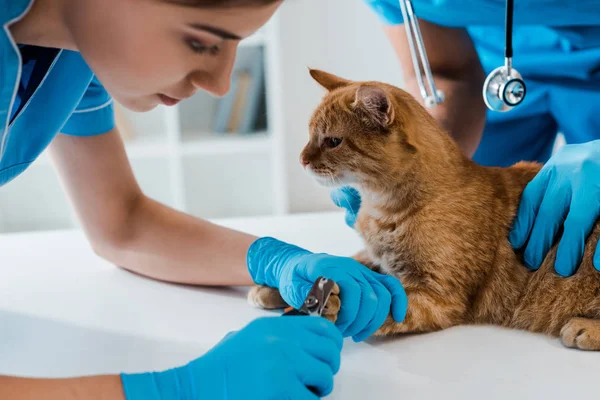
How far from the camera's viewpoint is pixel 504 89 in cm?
94

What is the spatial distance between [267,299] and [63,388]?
15.5 inches

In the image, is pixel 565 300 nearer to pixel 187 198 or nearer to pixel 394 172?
pixel 394 172

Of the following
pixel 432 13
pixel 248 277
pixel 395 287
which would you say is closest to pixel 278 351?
pixel 395 287

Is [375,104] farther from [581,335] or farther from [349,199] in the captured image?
[581,335]

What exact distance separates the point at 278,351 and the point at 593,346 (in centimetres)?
44

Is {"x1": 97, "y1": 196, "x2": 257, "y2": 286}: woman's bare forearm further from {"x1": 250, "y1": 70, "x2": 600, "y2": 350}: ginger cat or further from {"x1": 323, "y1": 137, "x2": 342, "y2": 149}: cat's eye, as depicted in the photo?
{"x1": 323, "y1": 137, "x2": 342, "y2": 149}: cat's eye

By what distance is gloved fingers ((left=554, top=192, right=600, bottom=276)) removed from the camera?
89 centimetres

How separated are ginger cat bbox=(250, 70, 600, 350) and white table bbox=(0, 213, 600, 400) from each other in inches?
1.9

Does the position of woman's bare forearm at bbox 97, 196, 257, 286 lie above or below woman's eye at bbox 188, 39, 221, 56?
below

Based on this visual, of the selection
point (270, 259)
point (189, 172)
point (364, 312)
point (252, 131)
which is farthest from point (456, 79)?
point (189, 172)

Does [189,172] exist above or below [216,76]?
below

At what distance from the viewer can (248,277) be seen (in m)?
1.02

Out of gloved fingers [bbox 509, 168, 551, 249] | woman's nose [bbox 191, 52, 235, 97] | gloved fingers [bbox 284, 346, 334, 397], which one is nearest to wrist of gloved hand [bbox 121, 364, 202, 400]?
gloved fingers [bbox 284, 346, 334, 397]

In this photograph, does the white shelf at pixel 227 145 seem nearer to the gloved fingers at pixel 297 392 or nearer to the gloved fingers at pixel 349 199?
the gloved fingers at pixel 349 199
